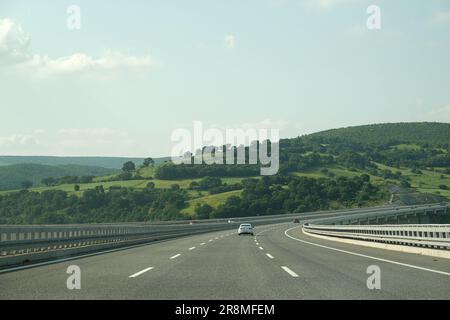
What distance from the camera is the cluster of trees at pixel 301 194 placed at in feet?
423

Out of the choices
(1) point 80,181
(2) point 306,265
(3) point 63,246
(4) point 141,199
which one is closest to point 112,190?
(4) point 141,199

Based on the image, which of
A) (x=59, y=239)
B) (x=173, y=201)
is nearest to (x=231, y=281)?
(x=59, y=239)

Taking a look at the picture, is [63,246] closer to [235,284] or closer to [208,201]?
[235,284]

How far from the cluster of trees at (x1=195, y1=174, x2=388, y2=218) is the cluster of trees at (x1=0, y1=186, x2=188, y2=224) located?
1487cm

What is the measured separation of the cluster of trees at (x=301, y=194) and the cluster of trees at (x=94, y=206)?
1487cm

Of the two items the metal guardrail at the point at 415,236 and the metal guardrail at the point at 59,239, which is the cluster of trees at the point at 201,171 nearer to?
the metal guardrail at the point at 59,239

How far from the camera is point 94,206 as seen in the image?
9988 cm

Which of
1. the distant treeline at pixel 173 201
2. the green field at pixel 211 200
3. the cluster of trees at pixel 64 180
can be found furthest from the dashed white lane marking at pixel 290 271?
the cluster of trees at pixel 64 180

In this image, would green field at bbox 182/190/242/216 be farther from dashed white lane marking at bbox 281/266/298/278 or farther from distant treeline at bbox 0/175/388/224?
dashed white lane marking at bbox 281/266/298/278

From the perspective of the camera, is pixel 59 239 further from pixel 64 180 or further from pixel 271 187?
pixel 271 187

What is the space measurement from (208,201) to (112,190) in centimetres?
2130

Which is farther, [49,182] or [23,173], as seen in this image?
[23,173]

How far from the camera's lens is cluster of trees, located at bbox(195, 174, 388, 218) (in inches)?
5079

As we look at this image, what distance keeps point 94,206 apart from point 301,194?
5369 centimetres
